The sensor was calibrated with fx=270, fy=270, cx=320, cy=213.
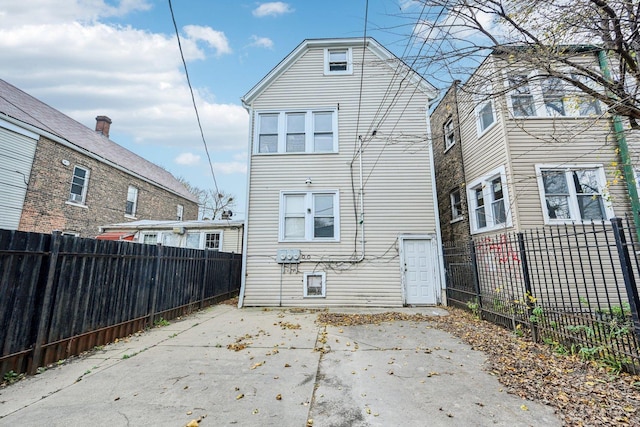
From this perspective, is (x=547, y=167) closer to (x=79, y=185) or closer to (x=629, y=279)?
(x=629, y=279)

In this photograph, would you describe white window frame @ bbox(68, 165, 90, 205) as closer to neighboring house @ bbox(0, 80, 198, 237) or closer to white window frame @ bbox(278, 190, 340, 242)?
neighboring house @ bbox(0, 80, 198, 237)

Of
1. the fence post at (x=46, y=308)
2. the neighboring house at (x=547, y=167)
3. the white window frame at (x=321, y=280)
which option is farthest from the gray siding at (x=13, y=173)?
the neighboring house at (x=547, y=167)

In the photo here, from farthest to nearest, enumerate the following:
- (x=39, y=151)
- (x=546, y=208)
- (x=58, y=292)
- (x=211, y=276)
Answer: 1. (x=39, y=151)
2. (x=211, y=276)
3. (x=546, y=208)
4. (x=58, y=292)

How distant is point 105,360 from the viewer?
378cm

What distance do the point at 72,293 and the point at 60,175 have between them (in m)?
12.3

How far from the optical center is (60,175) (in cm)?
1244

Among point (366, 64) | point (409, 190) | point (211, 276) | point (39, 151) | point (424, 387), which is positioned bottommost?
point (424, 387)

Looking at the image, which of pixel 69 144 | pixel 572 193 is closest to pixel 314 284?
pixel 572 193

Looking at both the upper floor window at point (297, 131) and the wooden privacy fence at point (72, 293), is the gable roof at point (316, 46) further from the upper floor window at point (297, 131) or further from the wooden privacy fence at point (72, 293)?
the wooden privacy fence at point (72, 293)

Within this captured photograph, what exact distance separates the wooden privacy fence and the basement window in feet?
11.7

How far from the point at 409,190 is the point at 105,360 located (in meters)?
8.25

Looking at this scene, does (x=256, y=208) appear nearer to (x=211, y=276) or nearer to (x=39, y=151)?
(x=211, y=276)

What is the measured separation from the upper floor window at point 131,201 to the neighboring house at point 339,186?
11.9m

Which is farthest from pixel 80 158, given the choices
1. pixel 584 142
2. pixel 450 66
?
pixel 584 142
